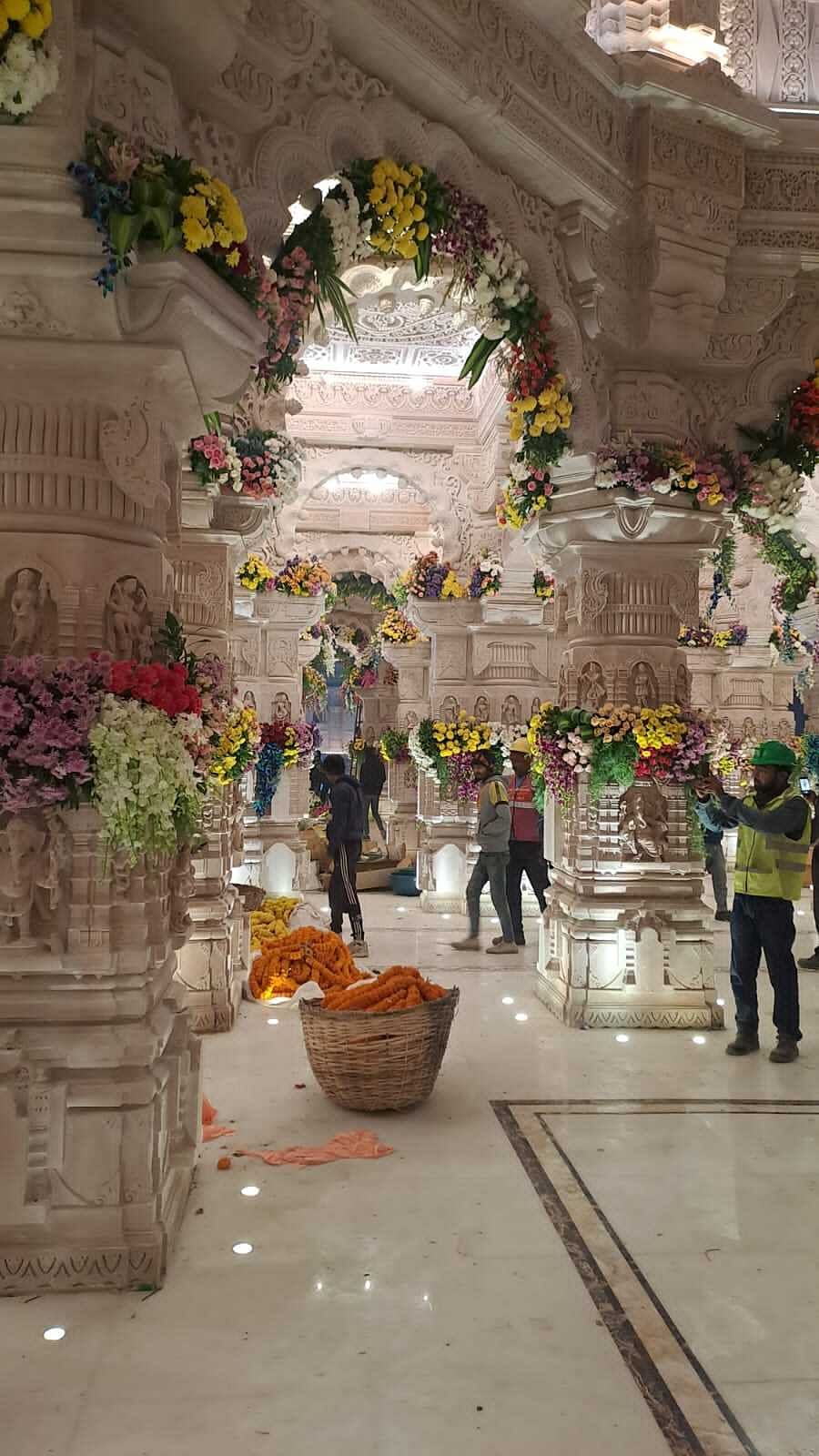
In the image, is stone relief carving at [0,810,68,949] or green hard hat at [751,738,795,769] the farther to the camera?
green hard hat at [751,738,795,769]

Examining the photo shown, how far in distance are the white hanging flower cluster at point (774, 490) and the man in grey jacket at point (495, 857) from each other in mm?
2994

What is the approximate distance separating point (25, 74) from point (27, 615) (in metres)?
1.40

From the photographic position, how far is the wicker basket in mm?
4469

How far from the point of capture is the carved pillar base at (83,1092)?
Result: 319cm

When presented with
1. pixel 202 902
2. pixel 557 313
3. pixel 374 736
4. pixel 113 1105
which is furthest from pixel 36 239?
pixel 374 736

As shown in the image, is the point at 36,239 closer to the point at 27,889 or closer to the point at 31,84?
the point at 31,84

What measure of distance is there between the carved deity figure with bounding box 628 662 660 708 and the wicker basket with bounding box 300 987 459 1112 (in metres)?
2.39

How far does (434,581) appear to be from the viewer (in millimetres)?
10398

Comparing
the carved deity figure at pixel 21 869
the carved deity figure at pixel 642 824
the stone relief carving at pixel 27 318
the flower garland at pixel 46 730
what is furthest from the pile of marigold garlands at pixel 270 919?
the stone relief carving at pixel 27 318

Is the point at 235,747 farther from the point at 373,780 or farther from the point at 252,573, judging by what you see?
the point at 373,780

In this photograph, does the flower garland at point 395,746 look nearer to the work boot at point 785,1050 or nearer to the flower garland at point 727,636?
the flower garland at point 727,636

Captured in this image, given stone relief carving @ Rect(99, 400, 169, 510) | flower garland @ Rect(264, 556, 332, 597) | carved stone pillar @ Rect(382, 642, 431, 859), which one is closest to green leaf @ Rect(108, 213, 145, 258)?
stone relief carving @ Rect(99, 400, 169, 510)

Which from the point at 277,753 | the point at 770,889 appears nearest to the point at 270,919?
the point at 277,753

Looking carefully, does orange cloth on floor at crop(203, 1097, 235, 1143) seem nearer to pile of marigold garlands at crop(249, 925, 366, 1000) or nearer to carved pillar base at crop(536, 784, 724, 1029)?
pile of marigold garlands at crop(249, 925, 366, 1000)
